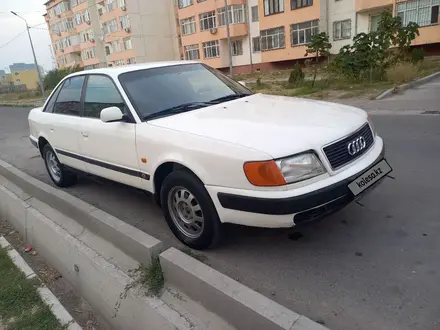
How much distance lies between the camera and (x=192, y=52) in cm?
3938

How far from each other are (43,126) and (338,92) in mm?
10588

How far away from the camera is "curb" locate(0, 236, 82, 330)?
291 centimetres

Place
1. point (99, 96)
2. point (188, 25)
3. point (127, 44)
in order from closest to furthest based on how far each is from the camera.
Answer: point (99, 96) → point (188, 25) → point (127, 44)

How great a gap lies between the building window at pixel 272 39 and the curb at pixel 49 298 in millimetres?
29575

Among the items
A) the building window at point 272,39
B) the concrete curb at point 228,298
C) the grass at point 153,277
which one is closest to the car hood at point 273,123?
the concrete curb at point 228,298

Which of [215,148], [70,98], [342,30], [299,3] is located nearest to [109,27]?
[299,3]

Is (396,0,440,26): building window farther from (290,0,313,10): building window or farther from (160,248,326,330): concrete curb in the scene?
(160,248,326,330): concrete curb

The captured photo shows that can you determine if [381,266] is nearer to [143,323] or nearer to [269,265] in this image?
[269,265]

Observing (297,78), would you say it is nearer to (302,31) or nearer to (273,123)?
(273,123)

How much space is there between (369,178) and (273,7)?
3119cm

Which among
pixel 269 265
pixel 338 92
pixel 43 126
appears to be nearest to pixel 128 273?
pixel 269 265

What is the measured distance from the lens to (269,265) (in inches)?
110

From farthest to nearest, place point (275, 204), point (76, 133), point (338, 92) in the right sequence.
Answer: point (338, 92), point (76, 133), point (275, 204)

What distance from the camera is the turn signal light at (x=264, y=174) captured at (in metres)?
2.38
